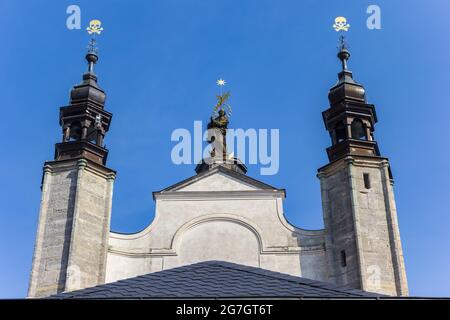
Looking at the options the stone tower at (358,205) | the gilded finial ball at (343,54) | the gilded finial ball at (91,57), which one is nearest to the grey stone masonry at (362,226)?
the stone tower at (358,205)

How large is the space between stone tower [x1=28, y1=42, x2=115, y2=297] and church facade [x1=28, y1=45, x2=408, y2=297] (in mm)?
30

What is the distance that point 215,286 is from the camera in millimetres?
9820

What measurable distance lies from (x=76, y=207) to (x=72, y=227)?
0.64m

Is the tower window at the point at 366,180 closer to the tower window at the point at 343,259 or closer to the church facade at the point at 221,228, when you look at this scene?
the church facade at the point at 221,228

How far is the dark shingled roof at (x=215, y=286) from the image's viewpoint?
920 cm

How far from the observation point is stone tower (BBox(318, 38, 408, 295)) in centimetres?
2191

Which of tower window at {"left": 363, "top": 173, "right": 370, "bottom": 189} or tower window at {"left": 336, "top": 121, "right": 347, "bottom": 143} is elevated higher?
tower window at {"left": 336, "top": 121, "right": 347, "bottom": 143}

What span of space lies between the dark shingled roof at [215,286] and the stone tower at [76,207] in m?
11.5

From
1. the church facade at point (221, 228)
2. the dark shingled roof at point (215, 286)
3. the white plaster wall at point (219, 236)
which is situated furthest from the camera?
the white plaster wall at point (219, 236)

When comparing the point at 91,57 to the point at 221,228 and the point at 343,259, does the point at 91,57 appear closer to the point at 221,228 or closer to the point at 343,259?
the point at 221,228

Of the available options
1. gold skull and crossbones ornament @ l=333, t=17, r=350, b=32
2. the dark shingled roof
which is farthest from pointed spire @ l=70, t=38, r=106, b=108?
the dark shingled roof

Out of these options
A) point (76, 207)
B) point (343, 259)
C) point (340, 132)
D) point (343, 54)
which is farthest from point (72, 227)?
point (343, 54)

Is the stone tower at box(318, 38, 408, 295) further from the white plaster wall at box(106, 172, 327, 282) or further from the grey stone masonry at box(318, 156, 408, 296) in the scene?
the white plaster wall at box(106, 172, 327, 282)
